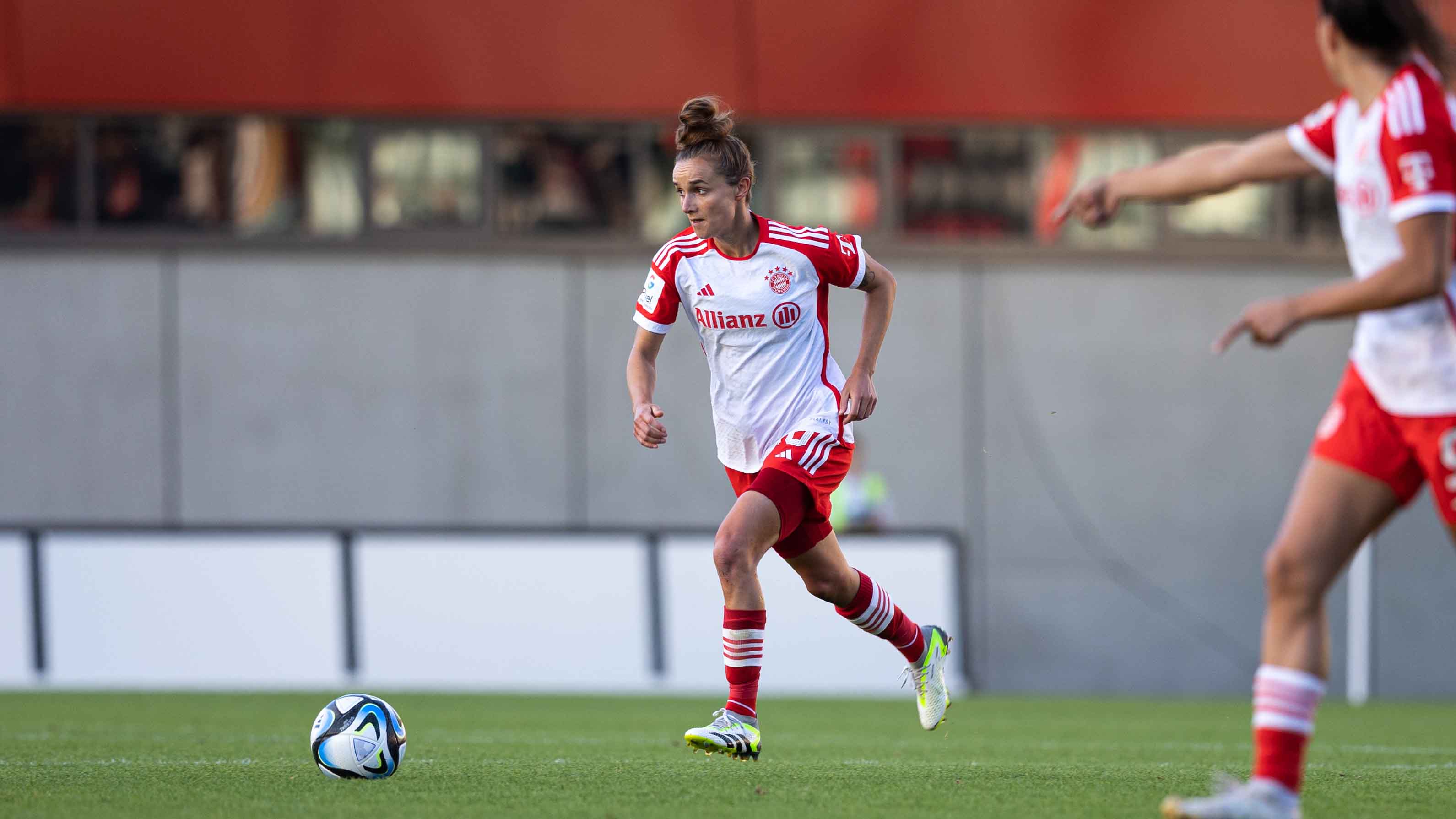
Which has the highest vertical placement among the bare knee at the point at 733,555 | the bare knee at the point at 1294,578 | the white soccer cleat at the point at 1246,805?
the bare knee at the point at 1294,578

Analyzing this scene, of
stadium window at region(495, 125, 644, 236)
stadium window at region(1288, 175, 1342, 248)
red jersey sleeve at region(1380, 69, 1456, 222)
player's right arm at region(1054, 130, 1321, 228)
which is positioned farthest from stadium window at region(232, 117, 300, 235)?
red jersey sleeve at region(1380, 69, 1456, 222)

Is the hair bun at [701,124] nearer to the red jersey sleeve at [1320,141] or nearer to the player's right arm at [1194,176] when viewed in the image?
the player's right arm at [1194,176]

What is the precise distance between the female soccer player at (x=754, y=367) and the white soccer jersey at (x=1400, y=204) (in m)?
2.12

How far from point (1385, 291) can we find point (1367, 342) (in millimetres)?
246

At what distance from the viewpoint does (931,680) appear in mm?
6203

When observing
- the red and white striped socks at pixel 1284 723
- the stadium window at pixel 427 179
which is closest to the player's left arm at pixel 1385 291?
the red and white striped socks at pixel 1284 723

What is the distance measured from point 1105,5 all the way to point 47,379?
988 centimetres

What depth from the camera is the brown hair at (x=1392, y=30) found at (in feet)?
11.5

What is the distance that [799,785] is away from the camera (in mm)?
5020

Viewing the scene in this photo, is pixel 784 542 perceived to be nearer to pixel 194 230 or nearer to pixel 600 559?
pixel 600 559

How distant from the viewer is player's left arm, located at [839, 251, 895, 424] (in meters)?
5.50

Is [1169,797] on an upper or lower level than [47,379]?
lower

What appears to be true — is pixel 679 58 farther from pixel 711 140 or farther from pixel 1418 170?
pixel 1418 170

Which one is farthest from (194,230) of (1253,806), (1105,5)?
(1253,806)
